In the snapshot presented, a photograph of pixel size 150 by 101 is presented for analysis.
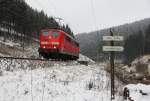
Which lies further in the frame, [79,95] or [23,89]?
[79,95]

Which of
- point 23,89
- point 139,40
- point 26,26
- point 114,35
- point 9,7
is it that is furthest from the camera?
point 139,40

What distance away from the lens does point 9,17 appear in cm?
6494

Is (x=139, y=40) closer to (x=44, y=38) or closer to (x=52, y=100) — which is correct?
(x=44, y=38)

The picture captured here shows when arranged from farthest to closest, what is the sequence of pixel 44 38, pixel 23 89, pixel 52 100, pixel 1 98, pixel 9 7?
pixel 9 7 < pixel 44 38 < pixel 23 89 < pixel 52 100 < pixel 1 98

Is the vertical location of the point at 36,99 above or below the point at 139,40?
below

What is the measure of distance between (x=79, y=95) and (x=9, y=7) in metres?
55.5

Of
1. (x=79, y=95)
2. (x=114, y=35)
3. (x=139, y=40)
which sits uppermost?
(x=139, y=40)

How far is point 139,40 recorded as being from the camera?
389 ft

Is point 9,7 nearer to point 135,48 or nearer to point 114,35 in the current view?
point 114,35

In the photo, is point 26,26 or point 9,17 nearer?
point 9,17

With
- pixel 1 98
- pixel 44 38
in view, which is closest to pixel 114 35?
pixel 1 98

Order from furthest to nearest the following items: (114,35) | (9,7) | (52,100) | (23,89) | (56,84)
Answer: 1. (9,7)
2. (114,35)
3. (56,84)
4. (23,89)
5. (52,100)

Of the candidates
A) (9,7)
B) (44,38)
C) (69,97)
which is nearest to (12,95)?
(69,97)

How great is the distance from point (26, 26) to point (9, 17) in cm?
1003
